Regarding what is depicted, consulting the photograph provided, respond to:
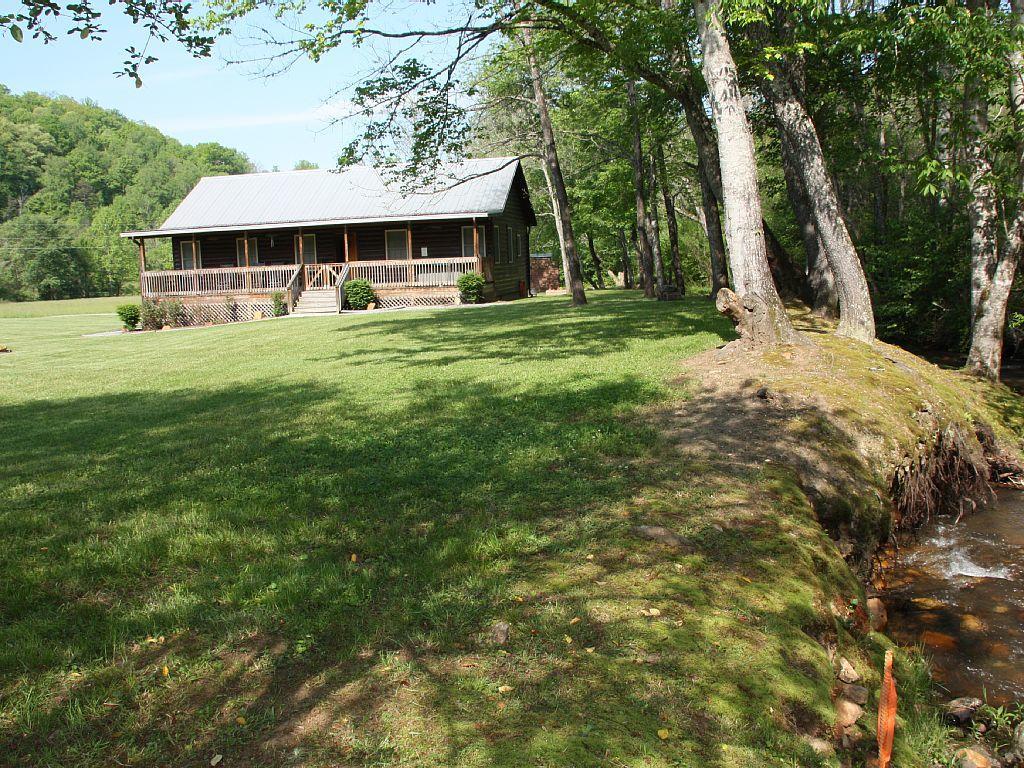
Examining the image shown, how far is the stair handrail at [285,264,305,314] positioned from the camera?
86.0ft

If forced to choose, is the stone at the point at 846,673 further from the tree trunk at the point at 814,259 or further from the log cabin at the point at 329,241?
the log cabin at the point at 329,241

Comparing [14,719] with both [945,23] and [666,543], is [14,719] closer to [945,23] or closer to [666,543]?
[666,543]

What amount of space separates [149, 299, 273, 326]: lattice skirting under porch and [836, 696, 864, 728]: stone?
25.7 metres

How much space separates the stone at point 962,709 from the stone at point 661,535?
1.37 meters

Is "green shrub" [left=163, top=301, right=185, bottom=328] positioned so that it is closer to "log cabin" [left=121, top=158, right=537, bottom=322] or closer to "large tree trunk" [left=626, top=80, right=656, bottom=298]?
"log cabin" [left=121, top=158, right=537, bottom=322]

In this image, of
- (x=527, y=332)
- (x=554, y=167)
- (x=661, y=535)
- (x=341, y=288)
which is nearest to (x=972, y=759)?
(x=661, y=535)

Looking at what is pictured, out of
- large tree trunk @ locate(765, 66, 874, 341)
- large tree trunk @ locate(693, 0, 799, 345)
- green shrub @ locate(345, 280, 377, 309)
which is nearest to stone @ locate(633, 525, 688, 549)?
large tree trunk @ locate(693, 0, 799, 345)

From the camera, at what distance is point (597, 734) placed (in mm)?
2568

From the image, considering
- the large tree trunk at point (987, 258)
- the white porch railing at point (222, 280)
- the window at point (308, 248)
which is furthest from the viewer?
the window at point (308, 248)

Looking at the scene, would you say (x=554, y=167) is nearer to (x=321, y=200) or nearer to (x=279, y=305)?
(x=279, y=305)

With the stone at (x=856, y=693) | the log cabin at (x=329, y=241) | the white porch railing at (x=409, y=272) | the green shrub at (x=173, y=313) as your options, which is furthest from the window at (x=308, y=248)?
the stone at (x=856, y=693)

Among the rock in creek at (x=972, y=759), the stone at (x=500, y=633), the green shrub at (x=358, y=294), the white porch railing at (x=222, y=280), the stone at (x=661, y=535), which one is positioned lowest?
the rock in creek at (x=972, y=759)

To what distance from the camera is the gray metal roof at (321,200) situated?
2822cm

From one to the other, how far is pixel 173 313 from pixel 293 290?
399 cm
